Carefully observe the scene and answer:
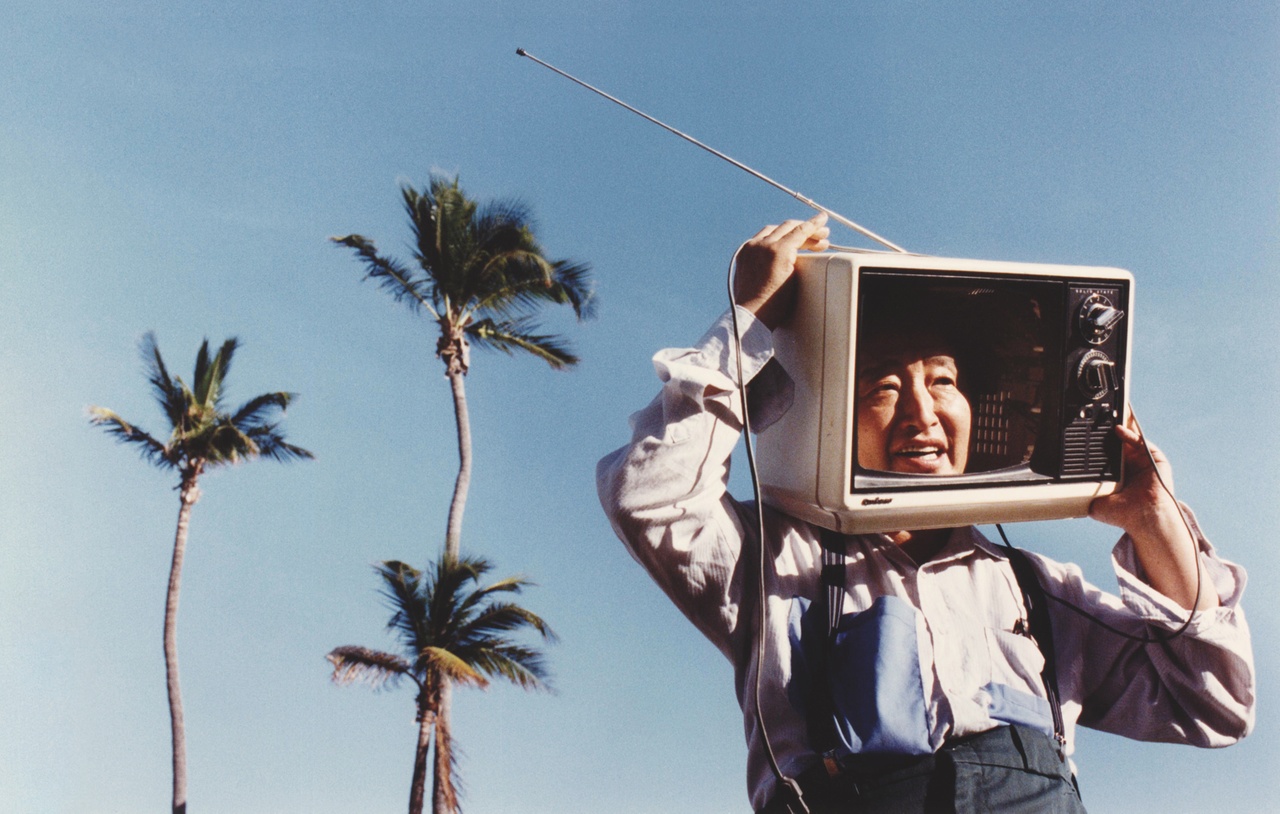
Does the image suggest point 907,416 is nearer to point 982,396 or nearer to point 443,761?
point 982,396

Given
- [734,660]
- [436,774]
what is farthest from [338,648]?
[734,660]

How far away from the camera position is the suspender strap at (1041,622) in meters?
1.88

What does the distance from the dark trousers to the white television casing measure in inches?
Result: 14.8

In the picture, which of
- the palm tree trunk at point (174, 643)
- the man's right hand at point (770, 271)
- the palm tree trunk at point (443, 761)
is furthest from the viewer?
the palm tree trunk at point (174, 643)

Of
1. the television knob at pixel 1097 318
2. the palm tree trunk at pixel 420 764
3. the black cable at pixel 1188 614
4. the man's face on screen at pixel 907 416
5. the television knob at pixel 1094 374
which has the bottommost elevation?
the palm tree trunk at pixel 420 764

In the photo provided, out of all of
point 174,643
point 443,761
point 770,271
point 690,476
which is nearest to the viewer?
point 690,476

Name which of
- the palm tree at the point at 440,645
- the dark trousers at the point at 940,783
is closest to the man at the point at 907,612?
the dark trousers at the point at 940,783

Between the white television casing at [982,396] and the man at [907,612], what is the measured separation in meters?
0.07

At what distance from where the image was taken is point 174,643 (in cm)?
1559

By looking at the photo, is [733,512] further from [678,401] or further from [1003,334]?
[1003,334]

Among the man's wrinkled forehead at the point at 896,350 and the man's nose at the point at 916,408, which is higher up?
the man's wrinkled forehead at the point at 896,350

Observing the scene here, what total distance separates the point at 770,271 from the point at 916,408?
1.17ft

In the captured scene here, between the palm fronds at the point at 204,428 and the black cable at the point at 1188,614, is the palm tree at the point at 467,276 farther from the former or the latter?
the black cable at the point at 1188,614

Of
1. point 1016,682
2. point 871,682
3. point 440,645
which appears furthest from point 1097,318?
point 440,645
